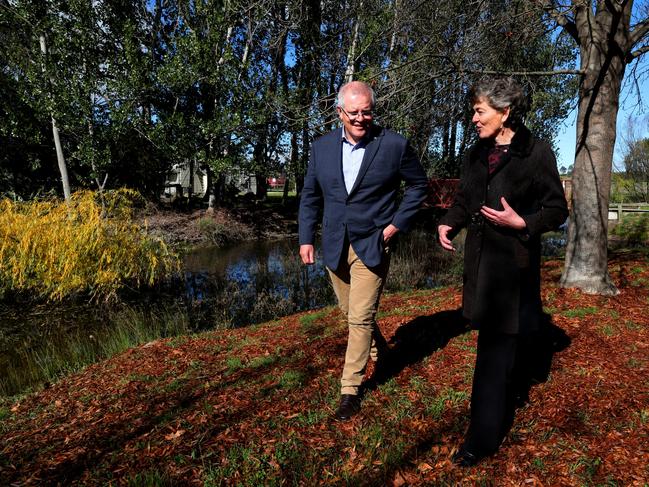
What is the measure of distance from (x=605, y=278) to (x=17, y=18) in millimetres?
16781

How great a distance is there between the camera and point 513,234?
211 cm

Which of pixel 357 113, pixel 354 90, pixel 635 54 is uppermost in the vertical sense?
pixel 635 54

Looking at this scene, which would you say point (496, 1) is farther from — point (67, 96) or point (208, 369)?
point (67, 96)

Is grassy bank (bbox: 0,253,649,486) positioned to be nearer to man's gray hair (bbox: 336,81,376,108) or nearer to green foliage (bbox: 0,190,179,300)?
man's gray hair (bbox: 336,81,376,108)

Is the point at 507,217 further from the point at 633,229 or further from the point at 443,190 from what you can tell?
the point at 633,229

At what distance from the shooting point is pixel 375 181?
2854 millimetres

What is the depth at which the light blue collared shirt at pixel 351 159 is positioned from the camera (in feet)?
9.53

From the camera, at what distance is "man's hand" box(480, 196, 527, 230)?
2.02 metres

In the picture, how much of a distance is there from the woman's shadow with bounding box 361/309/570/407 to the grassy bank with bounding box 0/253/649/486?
3 centimetres

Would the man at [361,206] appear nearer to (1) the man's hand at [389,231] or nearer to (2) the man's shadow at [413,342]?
(1) the man's hand at [389,231]

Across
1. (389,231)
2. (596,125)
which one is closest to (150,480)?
(389,231)

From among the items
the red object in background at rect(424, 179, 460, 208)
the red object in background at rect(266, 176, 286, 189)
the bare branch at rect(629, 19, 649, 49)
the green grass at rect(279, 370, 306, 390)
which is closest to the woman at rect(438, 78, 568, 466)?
the green grass at rect(279, 370, 306, 390)

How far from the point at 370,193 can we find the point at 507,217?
40.3 inches

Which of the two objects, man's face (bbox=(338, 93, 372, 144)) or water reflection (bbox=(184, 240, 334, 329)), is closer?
man's face (bbox=(338, 93, 372, 144))
